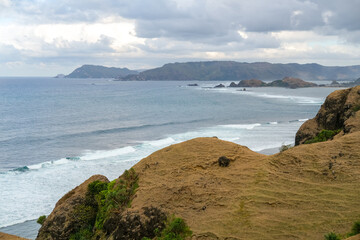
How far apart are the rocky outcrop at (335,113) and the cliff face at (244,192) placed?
938 centimetres

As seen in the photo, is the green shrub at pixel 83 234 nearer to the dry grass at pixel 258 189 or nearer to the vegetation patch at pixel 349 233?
the dry grass at pixel 258 189

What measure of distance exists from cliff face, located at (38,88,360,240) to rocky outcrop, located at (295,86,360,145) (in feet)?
30.8

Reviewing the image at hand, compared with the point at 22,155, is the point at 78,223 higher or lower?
higher

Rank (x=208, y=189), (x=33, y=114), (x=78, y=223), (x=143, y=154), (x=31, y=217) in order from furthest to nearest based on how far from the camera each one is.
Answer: (x=33, y=114), (x=143, y=154), (x=31, y=217), (x=78, y=223), (x=208, y=189)

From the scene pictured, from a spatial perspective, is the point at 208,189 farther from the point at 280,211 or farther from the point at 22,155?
the point at 22,155

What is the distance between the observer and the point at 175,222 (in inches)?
484

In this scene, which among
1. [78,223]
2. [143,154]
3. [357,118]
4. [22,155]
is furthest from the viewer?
[22,155]

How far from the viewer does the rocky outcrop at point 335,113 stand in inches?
929

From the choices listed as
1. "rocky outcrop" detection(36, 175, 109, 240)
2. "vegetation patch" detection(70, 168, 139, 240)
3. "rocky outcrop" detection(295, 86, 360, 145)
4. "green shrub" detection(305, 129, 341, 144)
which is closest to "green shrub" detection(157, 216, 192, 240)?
"vegetation patch" detection(70, 168, 139, 240)

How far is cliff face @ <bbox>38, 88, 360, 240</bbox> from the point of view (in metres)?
11.8

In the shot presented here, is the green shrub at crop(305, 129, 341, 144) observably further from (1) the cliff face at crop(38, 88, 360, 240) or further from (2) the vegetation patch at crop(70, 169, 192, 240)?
(2) the vegetation patch at crop(70, 169, 192, 240)

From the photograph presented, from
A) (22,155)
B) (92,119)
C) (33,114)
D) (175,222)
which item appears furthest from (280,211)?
(33,114)

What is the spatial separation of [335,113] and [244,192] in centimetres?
1526

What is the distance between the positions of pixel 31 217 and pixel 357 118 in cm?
2178
